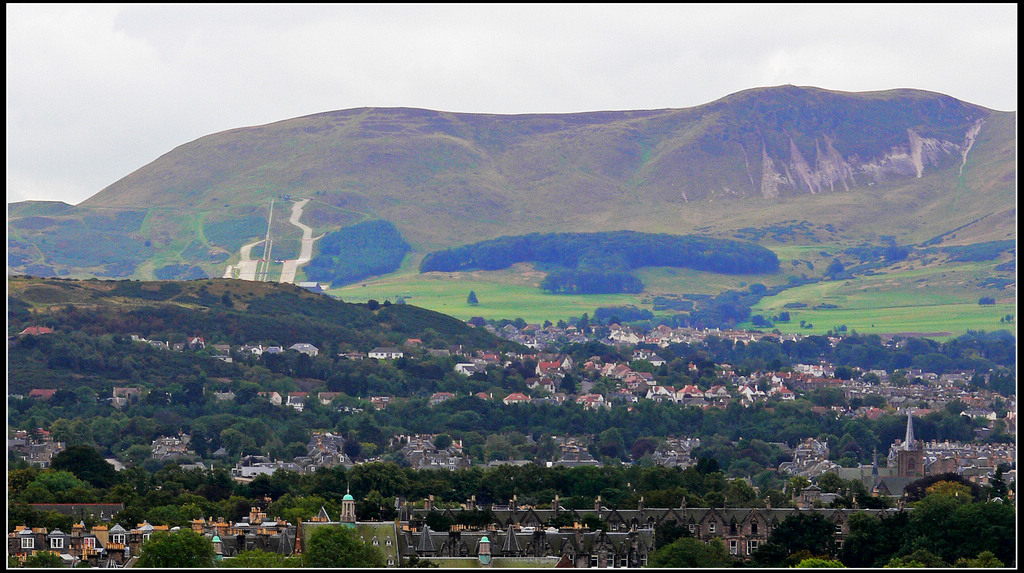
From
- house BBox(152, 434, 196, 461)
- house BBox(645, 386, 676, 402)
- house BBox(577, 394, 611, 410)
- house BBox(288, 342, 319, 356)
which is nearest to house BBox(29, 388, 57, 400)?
house BBox(152, 434, 196, 461)

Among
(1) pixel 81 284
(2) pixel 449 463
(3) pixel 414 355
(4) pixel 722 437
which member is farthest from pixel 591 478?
(1) pixel 81 284

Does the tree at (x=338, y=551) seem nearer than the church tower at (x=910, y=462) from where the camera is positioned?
Yes

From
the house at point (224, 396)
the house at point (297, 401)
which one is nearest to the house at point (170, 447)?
the house at point (224, 396)

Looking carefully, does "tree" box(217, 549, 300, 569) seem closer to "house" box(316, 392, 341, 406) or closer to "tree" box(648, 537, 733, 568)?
"tree" box(648, 537, 733, 568)

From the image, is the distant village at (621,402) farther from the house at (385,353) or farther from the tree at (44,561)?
the tree at (44,561)

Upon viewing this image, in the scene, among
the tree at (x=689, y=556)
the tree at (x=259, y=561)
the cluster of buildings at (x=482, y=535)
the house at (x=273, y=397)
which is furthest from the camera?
the house at (x=273, y=397)

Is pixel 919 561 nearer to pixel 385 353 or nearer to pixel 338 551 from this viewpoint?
pixel 338 551

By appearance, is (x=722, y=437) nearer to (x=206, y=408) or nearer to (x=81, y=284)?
(x=206, y=408)
